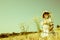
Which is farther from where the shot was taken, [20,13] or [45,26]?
[20,13]

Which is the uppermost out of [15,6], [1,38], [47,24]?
[15,6]

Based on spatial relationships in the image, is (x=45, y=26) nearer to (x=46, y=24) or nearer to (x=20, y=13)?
(x=46, y=24)

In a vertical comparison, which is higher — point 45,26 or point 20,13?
point 20,13

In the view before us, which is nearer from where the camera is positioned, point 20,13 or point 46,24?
point 46,24

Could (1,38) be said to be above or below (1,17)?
below

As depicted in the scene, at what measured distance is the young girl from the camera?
1972mm

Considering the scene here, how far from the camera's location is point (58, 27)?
2211 mm

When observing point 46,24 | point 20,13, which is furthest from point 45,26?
point 20,13

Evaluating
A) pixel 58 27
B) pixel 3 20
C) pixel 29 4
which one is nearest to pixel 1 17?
pixel 3 20

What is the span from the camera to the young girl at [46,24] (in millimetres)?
1972

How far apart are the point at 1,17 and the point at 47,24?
1.56ft

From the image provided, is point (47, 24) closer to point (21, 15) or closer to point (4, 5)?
point (21, 15)

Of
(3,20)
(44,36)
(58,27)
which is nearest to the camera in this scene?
(44,36)

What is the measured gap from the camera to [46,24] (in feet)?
6.57
